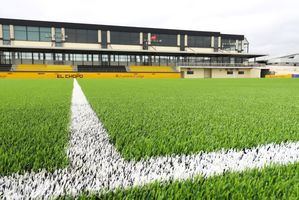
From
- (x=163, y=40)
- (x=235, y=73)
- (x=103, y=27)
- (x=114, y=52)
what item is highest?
(x=103, y=27)

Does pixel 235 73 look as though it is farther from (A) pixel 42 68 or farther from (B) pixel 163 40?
(A) pixel 42 68

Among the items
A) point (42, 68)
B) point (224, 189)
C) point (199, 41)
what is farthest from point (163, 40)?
point (224, 189)

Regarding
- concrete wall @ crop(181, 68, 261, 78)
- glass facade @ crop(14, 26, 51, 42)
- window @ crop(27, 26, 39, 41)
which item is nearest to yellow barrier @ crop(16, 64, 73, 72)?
glass facade @ crop(14, 26, 51, 42)

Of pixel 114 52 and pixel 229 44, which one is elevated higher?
pixel 229 44

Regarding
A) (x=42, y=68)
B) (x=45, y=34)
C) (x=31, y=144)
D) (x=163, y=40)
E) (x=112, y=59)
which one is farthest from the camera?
(x=163, y=40)

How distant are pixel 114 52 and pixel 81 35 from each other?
762 centimetres

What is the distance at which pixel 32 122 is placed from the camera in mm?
1956

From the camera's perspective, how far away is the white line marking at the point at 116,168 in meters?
0.84

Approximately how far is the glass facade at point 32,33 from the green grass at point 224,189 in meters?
45.9

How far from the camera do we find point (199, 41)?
49.5 m

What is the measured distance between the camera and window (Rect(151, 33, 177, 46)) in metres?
46.8

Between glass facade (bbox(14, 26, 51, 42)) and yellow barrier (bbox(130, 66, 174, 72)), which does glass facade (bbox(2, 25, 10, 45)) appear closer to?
glass facade (bbox(14, 26, 51, 42))

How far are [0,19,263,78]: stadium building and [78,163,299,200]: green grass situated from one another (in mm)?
33744

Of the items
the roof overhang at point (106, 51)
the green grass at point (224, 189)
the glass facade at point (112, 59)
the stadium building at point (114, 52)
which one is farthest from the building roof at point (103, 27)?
the green grass at point (224, 189)
